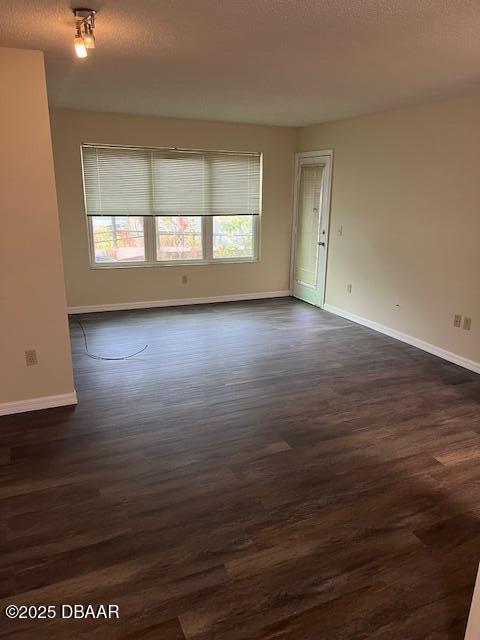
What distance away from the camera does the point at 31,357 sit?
3295 millimetres

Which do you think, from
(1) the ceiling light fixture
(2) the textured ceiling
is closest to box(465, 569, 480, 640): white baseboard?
(2) the textured ceiling

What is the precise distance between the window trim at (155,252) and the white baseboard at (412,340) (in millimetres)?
1505

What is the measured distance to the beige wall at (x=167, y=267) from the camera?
18.1 feet

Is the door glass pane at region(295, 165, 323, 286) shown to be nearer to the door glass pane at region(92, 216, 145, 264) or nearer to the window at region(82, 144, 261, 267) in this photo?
the window at region(82, 144, 261, 267)

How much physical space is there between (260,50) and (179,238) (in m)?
3.72

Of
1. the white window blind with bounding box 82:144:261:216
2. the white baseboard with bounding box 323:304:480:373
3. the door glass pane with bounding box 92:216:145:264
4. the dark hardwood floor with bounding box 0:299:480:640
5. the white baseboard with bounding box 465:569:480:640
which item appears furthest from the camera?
the door glass pane with bounding box 92:216:145:264

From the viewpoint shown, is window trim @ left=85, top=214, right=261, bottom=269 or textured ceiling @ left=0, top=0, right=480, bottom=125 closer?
textured ceiling @ left=0, top=0, right=480, bottom=125

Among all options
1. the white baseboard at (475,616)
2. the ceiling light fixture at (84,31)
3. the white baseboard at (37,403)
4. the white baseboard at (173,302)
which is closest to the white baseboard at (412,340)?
the white baseboard at (173,302)

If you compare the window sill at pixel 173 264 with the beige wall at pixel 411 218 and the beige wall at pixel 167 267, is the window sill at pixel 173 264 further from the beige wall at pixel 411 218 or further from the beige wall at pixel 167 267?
the beige wall at pixel 411 218

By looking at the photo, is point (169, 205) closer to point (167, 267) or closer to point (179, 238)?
point (179, 238)

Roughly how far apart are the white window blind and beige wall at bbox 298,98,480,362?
3.86ft

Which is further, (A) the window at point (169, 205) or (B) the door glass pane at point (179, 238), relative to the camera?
(B) the door glass pane at point (179, 238)

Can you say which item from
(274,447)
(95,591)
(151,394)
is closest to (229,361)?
(151,394)

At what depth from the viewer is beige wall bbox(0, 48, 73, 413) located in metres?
2.87
